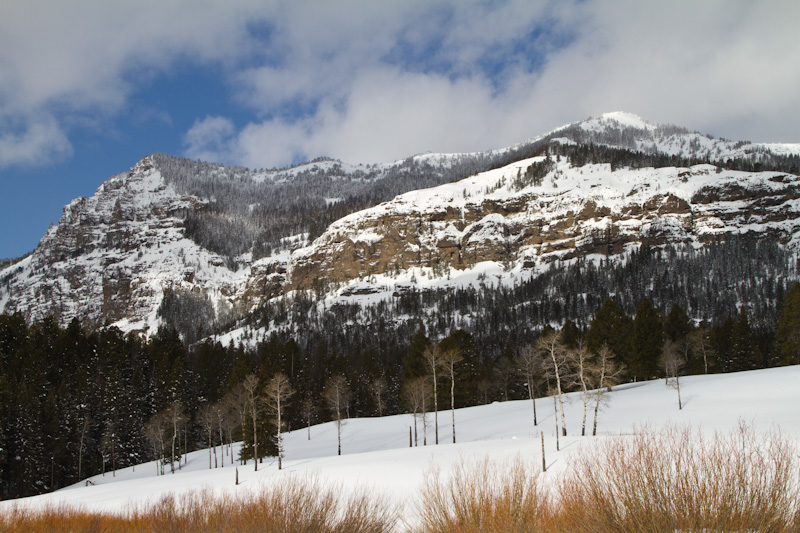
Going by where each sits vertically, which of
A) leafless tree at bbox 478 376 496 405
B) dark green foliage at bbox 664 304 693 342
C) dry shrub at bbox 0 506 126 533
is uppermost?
dark green foliage at bbox 664 304 693 342

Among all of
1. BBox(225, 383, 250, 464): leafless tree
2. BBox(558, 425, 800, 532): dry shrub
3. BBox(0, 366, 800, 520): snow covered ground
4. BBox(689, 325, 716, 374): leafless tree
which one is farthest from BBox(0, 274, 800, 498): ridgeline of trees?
BBox(558, 425, 800, 532): dry shrub

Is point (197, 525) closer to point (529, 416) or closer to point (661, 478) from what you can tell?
point (661, 478)

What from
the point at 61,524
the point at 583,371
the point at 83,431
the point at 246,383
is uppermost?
the point at 246,383

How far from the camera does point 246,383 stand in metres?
47.5

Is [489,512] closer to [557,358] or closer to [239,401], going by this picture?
[557,358]

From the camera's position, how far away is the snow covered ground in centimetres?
2800

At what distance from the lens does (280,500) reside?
13.6 meters

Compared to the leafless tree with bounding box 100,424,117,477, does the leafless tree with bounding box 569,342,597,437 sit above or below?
above

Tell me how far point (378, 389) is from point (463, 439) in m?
25.3

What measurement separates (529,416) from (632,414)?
10242mm

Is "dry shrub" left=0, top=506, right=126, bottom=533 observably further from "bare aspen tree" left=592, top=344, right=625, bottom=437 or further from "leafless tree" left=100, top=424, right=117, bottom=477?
"leafless tree" left=100, top=424, right=117, bottom=477

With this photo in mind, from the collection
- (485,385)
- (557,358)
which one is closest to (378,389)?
(485,385)

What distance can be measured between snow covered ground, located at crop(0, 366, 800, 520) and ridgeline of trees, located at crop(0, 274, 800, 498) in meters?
2.51

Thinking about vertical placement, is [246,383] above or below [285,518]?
above
